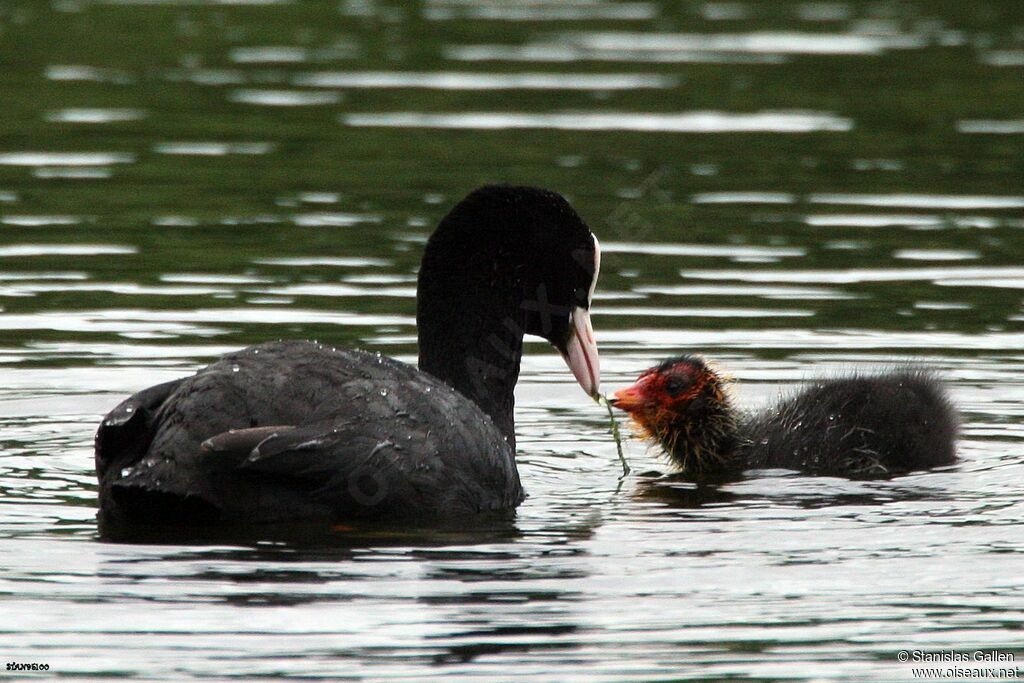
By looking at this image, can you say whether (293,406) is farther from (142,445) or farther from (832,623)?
(832,623)

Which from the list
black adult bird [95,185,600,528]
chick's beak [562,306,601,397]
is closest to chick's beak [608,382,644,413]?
chick's beak [562,306,601,397]

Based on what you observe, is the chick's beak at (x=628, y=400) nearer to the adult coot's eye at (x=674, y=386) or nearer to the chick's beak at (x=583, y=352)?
the adult coot's eye at (x=674, y=386)

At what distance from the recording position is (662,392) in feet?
31.1

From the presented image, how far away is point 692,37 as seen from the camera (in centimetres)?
2528

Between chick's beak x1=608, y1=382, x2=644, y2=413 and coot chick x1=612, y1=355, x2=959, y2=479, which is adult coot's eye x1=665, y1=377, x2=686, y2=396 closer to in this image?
coot chick x1=612, y1=355, x2=959, y2=479

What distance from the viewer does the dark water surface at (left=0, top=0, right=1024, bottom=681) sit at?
6250 millimetres

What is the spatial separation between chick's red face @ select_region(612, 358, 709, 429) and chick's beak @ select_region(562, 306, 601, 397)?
60cm

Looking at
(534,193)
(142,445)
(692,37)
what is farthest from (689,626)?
(692,37)

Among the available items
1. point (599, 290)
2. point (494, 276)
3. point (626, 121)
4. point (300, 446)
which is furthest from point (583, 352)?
point (626, 121)

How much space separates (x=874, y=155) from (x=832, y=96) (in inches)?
127

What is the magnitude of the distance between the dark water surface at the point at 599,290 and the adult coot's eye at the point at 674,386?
404 mm

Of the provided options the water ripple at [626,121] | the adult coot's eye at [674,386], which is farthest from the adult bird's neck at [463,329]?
the water ripple at [626,121]

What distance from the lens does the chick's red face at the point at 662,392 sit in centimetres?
936

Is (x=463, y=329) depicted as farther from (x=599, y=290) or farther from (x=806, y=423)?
(x=599, y=290)
